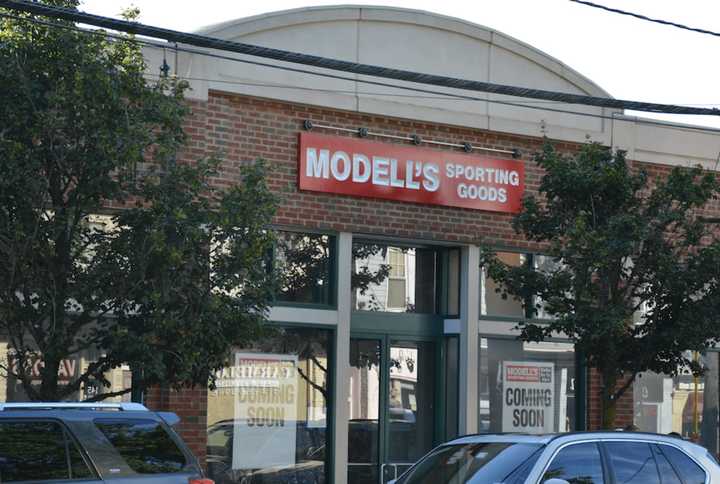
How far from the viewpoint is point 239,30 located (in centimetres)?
1625

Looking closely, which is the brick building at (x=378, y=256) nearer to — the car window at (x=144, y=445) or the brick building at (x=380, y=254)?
the brick building at (x=380, y=254)

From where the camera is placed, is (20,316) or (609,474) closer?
(609,474)

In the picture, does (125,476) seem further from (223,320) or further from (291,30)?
(291,30)


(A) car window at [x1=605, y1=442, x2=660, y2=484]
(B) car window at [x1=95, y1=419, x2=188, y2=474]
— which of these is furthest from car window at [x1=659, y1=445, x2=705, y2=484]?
(B) car window at [x1=95, y1=419, x2=188, y2=474]

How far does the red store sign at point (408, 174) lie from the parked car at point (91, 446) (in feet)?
23.7

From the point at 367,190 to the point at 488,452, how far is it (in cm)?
700

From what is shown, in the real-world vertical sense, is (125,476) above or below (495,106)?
below

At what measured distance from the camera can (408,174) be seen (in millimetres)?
17297

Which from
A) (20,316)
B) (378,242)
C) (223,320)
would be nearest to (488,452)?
(223,320)

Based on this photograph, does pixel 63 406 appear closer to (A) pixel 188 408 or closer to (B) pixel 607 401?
(A) pixel 188 408

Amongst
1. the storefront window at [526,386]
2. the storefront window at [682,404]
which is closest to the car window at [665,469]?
the storefront window at [526,386]

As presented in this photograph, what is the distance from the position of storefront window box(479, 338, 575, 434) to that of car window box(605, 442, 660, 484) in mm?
7439

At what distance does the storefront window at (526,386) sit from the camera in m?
18.0

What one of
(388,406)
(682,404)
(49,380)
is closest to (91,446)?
(49,380)
